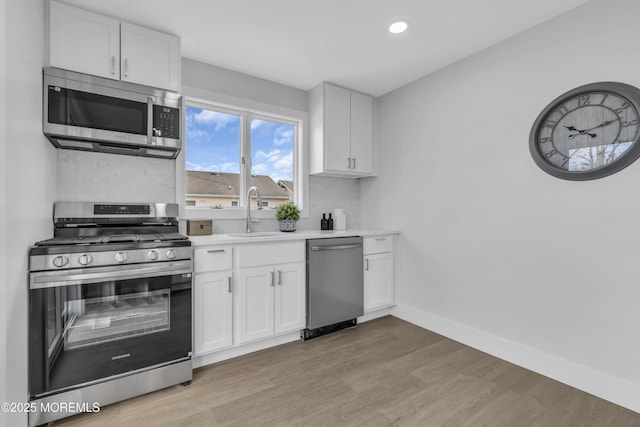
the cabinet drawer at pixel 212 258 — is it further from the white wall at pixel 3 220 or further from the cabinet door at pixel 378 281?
the cabinet door at pixel 378 281

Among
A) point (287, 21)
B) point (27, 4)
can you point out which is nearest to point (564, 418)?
point (287, 21)

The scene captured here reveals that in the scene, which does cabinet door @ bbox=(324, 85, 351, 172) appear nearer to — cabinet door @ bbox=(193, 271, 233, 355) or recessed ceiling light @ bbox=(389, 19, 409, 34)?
recessed ceiling light @ bbox=(389, 19, 409, 34)

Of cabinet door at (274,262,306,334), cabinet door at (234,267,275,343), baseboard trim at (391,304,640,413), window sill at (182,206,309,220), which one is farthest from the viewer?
window sill at (182,206,309,220)

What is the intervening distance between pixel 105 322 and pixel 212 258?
0.73 meters

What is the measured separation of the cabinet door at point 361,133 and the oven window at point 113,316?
237 cm

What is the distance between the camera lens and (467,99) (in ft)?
8.75

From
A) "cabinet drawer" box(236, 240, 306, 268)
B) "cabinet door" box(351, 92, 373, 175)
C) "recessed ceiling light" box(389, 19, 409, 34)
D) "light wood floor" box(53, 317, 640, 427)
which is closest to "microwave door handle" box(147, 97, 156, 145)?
"cabinet drawer" box(236, 240, 306, 268)

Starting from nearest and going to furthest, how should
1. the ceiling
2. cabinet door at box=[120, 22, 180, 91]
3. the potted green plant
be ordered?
1. the ceiling
2. cabinet door at box=[120, 22, 180, 91]
3. the potted green plant

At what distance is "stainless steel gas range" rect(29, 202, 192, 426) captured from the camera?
158 cm

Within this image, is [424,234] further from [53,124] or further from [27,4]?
[27,4]

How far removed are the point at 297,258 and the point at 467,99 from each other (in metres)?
2.12

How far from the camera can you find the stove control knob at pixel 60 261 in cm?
161

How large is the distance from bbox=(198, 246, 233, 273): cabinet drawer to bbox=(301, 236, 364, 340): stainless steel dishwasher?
0.74 m

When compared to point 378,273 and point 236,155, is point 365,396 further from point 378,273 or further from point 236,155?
point 236,155
